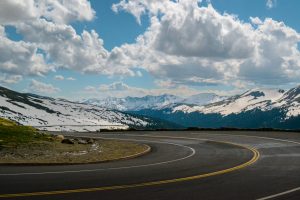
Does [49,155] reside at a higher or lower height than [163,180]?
higher

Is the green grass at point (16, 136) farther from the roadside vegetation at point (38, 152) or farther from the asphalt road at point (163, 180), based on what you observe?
the asphalt road at point (163, 180)

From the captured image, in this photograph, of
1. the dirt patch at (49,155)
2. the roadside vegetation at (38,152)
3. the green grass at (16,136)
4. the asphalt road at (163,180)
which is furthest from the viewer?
the green grass at (16,136)

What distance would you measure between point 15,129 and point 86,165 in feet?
51.2

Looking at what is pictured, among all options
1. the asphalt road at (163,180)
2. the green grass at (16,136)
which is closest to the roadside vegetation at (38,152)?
the green grass at (16,136)

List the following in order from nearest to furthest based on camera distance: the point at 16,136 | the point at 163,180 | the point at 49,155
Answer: the point at 163,180
the point at 49,155
the point at 16,136

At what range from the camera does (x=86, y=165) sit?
23.3 metres

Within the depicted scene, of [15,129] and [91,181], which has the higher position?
[15,129]

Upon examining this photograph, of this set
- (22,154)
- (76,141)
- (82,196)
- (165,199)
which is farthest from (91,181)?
(76,141)

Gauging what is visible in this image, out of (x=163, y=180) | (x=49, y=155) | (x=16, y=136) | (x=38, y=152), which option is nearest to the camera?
(x=163, y=180)

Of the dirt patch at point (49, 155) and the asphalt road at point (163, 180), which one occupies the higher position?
the dirt patch at point (49, 155)

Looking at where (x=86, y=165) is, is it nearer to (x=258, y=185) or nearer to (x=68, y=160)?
(x=68, y=160)

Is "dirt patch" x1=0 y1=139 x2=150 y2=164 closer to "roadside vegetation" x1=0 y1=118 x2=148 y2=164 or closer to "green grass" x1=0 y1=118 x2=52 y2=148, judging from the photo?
"roadside vegetation" x1=0 y1=118 x2=148 y2=164

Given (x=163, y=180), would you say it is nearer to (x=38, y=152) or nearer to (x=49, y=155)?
(x=49, y=155)

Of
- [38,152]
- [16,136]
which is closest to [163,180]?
[38,152]
